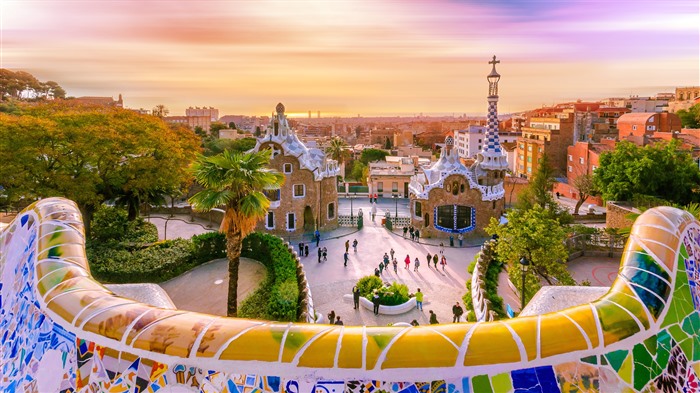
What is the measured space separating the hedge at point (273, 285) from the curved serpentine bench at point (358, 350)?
12.0 metres

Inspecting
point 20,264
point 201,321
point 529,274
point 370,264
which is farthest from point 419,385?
point 370,264

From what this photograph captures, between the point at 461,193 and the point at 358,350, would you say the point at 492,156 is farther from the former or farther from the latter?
the point at 358,350

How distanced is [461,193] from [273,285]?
18883 mm

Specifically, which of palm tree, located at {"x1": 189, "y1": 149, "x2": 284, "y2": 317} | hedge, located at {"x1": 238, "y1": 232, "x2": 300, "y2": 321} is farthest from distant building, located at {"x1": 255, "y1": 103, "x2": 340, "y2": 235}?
palm tree, located at {"x1": 189, "y1": 149, "x2": 284, "y2": 317}

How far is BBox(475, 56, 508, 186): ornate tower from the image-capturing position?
36969 millimetres

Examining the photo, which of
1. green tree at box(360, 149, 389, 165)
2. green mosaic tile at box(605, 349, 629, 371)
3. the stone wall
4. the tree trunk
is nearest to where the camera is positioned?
green mosaic tile at box(605, 349, 629, 371)

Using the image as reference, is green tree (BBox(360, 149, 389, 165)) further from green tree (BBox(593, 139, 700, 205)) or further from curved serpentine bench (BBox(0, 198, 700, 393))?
curved serpentine bench (BBox(0, 198, 700, 393))

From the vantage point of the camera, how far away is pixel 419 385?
16.9 feet

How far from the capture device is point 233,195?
17.9 m

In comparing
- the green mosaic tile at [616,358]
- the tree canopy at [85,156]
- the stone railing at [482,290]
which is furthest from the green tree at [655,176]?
the green mosaic tile at [616,358]

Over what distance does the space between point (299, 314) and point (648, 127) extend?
6126 cm

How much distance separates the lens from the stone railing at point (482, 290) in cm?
1763

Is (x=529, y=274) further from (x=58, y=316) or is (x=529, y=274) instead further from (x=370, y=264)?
(x=58, y=316)

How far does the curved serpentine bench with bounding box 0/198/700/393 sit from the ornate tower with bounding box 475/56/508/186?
102 feet
